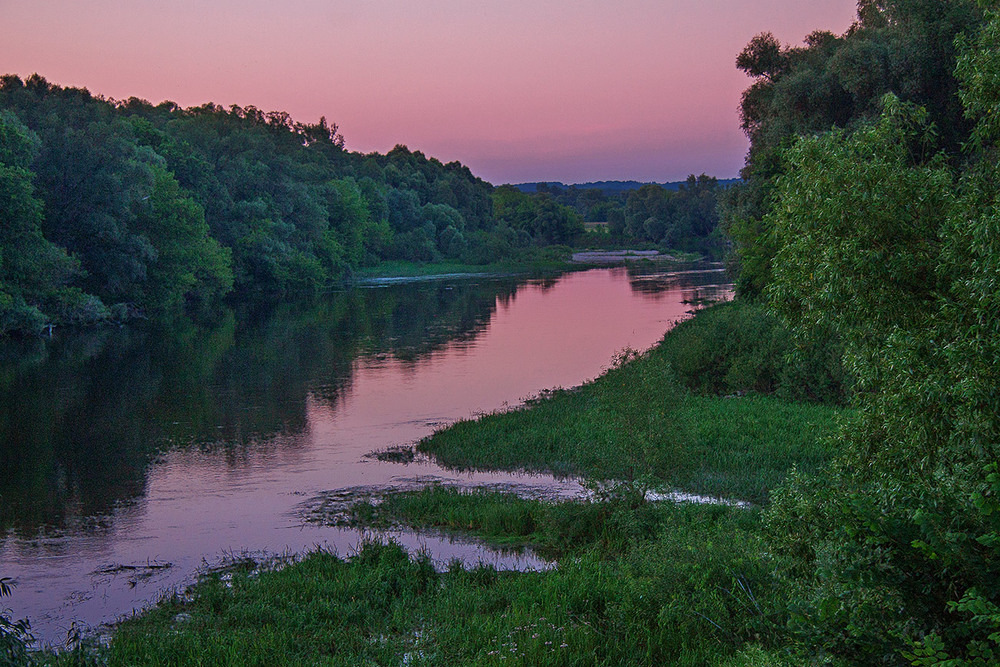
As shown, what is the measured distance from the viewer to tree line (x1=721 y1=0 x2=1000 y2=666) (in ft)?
19.7

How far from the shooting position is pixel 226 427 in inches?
1043

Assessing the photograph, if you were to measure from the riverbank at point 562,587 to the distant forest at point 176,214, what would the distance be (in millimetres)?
36160

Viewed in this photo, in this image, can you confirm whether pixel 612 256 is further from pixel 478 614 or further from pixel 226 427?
pixel 478 614

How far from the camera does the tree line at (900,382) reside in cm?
600

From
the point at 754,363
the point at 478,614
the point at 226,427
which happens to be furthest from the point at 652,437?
the point at 226,427

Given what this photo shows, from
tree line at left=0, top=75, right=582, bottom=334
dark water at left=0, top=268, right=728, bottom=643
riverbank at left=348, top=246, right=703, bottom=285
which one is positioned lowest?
dark water at left=0, top=268, right=728, bottom=643

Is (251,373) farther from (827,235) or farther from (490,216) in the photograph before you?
(490,216)

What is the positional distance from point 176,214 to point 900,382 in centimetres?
6000

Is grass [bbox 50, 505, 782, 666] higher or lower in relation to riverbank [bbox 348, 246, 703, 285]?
lower

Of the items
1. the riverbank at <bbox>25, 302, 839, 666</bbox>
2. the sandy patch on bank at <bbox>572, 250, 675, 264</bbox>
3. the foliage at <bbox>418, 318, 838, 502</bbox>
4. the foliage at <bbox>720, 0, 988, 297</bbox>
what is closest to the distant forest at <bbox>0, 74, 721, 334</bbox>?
the sandy patch on bank at <bbox>572, 250, 675, 264</bbox>

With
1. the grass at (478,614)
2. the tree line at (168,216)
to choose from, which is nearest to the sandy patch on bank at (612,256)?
the tree line at (168,216)

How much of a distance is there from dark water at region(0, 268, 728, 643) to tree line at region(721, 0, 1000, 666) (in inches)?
264

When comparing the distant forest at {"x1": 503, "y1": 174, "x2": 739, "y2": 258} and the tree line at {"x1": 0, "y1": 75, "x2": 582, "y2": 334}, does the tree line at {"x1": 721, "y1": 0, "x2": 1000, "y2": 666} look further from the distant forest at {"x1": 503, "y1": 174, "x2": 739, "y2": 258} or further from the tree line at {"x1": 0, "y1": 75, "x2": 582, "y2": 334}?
the distant forest at {"x1": 503, "y1": 174, "x2": 739, "y2": 258}

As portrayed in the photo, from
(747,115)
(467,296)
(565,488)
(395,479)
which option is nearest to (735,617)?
(565,488)
